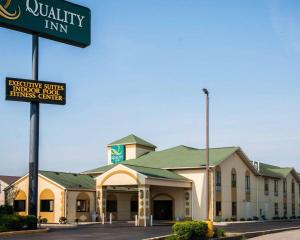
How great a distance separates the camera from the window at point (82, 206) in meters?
50.7

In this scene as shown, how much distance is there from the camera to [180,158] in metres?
56.8

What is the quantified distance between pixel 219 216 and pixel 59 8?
2695 cm

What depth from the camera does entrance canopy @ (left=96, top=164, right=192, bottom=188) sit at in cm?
4631

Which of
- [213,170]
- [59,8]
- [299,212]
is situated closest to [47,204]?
[213,170]

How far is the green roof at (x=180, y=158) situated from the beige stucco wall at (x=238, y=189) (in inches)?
44.6

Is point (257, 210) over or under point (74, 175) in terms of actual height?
under

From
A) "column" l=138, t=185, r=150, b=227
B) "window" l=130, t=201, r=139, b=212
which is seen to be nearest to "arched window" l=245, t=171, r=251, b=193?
"window" l=130, t=201, r=139, b=212

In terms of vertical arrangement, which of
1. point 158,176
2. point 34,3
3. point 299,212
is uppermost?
point 34,3

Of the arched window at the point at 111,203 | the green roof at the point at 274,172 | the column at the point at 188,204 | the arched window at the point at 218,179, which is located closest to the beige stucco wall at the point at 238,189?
the arched window at the point at 218,179

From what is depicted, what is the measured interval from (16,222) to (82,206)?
17784mm

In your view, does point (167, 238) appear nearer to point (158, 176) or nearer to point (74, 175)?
point (158, 176)

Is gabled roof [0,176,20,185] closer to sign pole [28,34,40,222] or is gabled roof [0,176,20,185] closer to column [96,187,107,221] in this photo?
column [96,187,107,221]

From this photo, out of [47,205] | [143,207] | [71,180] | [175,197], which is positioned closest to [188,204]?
[175,197]

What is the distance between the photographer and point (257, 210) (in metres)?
61.1
